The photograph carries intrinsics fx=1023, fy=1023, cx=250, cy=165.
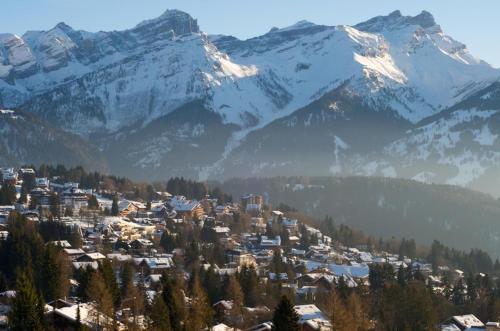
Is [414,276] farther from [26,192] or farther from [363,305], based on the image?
[26,192]

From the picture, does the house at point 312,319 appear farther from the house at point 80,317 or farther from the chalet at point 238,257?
the chalet at point 238,257

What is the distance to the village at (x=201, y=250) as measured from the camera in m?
76.1

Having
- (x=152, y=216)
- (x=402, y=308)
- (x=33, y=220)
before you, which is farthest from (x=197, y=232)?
(x=402, y=308)

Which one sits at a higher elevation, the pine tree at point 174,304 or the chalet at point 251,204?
the chalet at point 251,204

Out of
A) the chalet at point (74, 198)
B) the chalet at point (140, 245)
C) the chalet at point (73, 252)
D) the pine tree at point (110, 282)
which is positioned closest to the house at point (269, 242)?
the chalet at point (140, 245)

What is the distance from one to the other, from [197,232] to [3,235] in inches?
1265

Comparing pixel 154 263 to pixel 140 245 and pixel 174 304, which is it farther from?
pixel 174 304

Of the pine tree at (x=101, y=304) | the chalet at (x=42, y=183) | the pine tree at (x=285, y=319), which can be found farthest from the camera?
the chalet at (x=42, y=183)

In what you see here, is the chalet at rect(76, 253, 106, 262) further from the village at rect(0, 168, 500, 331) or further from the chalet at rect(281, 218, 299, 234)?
the chalet at rect(281, 218, 299, 234)

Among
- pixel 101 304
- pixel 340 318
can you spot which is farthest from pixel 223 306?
pixel 101 304

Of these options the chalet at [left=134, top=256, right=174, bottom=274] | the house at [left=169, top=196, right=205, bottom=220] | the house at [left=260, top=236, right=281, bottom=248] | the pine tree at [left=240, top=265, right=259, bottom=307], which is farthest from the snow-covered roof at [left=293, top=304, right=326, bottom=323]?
the house at [left=169, top=196, right=205, bottom=220]

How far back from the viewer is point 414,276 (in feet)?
342

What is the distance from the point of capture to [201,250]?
107562 mm

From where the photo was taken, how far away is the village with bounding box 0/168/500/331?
250 ft
